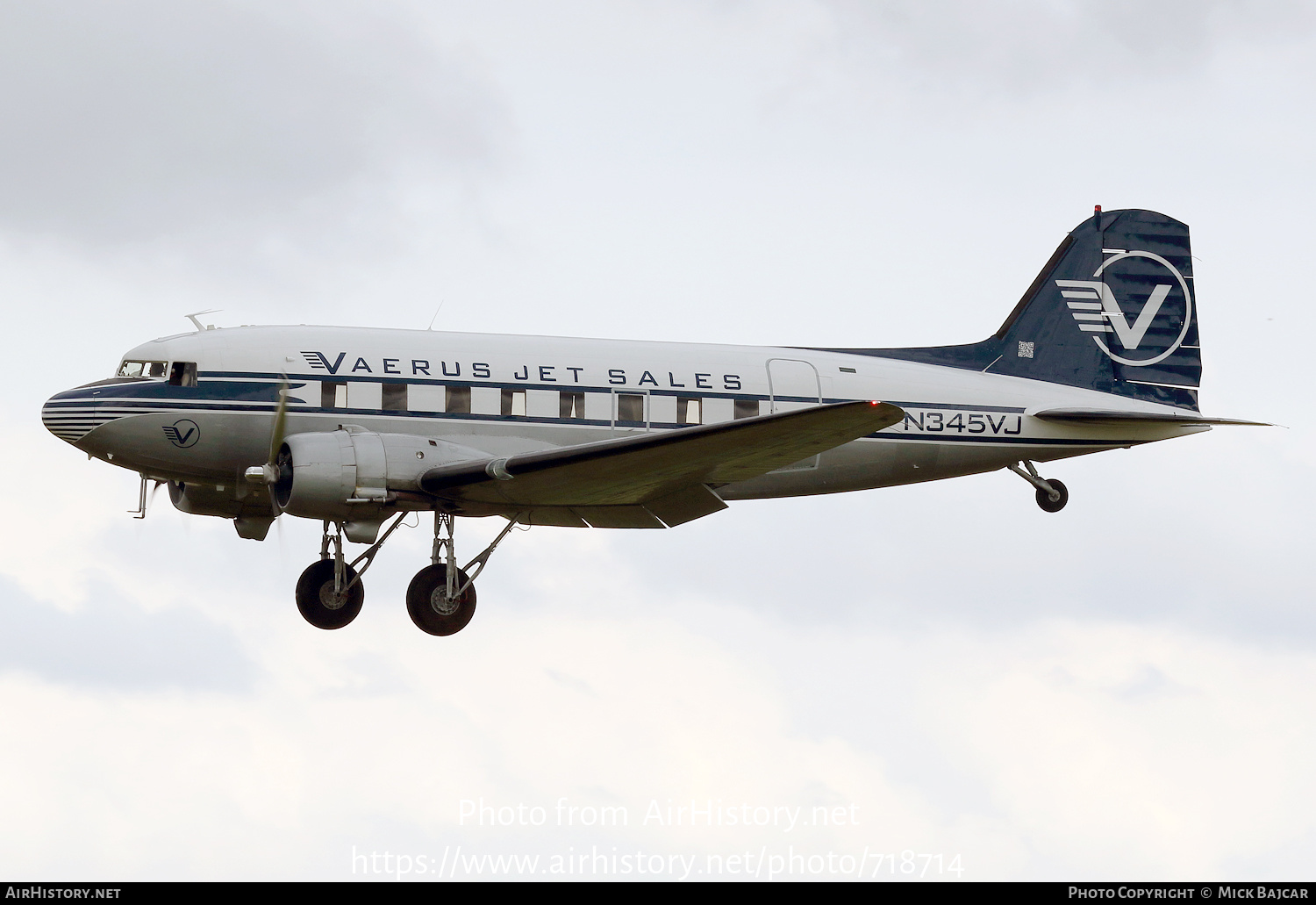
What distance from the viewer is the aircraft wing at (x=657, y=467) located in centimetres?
1638

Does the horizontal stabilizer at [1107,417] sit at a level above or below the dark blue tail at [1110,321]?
below

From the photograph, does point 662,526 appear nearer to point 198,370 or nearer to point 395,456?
point 395,456

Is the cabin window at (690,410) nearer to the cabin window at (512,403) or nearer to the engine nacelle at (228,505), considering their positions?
the cabin window at (512,403)

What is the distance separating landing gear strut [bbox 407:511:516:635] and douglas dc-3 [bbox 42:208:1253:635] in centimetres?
2

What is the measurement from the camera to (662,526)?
20.3 metres

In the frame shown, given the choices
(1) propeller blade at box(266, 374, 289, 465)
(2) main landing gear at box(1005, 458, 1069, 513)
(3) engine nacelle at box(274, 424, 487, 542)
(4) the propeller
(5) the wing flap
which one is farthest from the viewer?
(2) main landing gear at box(1005, 458, 1069, 513)

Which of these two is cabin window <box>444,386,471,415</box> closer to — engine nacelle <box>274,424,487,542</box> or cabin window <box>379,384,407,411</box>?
cabin window <box>379,384,407,411</box>

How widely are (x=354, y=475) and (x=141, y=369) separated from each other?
3.38 m

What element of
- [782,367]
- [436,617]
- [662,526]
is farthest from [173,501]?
[782,367]

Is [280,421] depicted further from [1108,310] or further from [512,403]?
[1108,310]

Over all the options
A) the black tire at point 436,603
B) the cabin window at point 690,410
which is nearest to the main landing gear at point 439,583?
the black tire at point 436,603

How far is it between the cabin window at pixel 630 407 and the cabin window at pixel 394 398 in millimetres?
2642

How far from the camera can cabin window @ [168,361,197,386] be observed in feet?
62.8

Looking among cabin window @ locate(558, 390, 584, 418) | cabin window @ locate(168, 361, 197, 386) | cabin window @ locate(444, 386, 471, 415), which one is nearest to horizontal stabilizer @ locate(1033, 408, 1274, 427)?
cabin window @ locate(558, 390, 584, 418)
